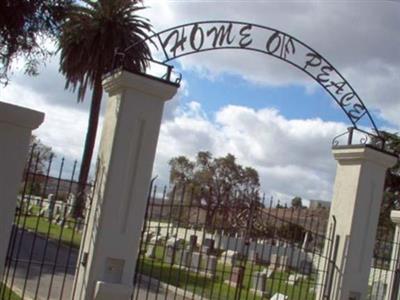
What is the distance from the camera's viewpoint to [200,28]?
276 inches

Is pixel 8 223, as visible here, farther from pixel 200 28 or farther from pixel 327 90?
pixel 327 90

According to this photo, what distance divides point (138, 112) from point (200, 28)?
1.44m

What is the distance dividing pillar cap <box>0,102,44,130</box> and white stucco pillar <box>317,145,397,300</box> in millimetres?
4144

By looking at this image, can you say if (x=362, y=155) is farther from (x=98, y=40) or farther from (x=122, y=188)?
(x=98, y=40)

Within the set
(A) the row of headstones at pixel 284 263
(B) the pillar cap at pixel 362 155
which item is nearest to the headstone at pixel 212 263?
(A) the row of headstones at pixel 284 263

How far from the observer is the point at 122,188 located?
610cm

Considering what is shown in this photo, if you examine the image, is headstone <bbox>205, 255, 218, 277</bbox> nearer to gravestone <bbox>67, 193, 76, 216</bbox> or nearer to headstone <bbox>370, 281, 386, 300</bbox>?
headstone <bbox>370, 281, 386, 300</bbox>

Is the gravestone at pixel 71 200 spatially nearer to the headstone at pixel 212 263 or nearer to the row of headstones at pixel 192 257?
the row of headstones at pixel 192 257

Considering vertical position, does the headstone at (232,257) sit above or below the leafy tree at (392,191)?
below

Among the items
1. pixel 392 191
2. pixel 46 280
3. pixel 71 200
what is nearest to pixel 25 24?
pixel 71 200

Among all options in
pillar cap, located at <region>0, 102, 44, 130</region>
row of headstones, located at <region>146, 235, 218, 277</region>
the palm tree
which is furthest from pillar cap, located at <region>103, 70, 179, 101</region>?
the palm tree

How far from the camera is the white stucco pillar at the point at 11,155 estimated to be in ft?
17.6

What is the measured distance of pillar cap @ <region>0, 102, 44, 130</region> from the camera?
5.31 m

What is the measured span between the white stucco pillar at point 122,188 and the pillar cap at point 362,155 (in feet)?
8.81
